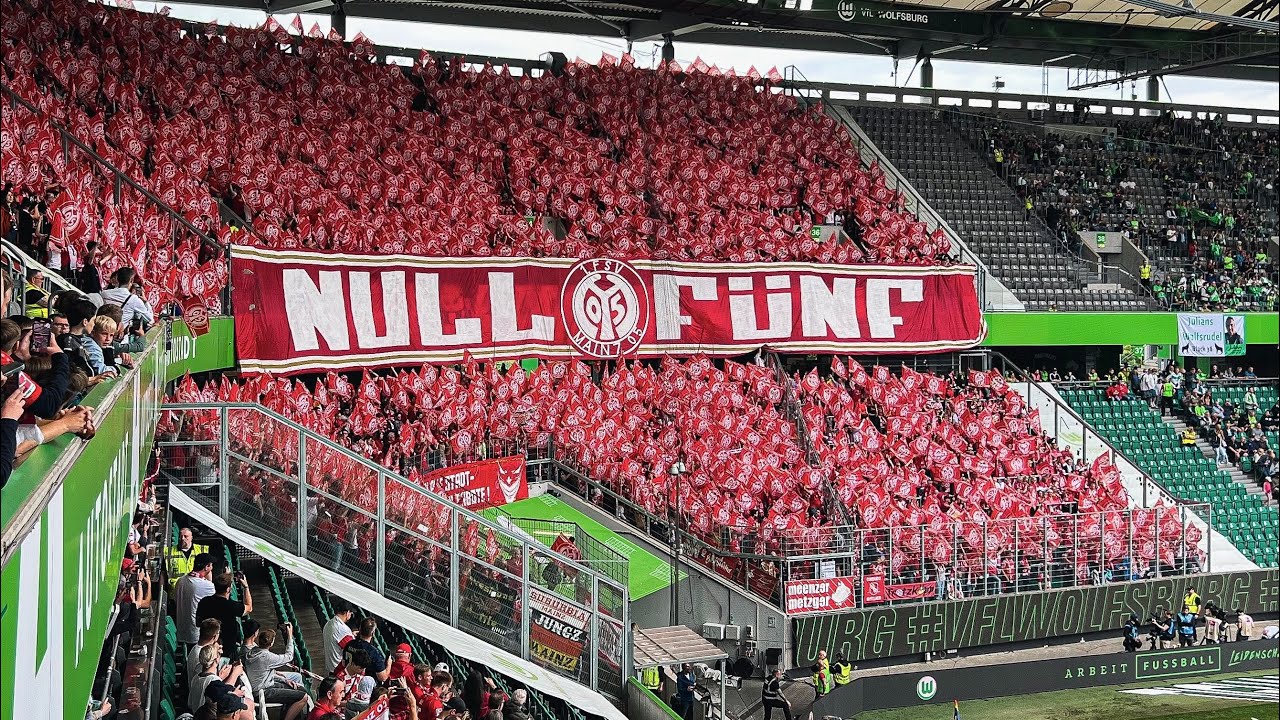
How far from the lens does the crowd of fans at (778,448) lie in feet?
60.7

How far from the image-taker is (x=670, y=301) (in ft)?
74.2

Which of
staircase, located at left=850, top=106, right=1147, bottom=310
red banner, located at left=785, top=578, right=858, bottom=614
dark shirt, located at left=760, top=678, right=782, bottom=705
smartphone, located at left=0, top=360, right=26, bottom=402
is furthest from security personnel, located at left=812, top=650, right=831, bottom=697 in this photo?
smartphone, located at left=0, top=360, right=26, bottom=402

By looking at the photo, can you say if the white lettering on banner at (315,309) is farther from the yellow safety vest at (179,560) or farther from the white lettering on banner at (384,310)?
the yellow safety vest at (179,560)

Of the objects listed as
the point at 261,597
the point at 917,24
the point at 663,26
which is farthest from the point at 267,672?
the point at 917,24

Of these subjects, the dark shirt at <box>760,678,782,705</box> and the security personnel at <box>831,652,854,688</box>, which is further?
the security personnel at <box>831,652,854,688</box>

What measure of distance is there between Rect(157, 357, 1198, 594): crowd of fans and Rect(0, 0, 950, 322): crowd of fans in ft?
7.49

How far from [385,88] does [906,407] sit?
10404 millimetres

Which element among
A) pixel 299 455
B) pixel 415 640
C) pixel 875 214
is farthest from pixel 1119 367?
pixel 299 455

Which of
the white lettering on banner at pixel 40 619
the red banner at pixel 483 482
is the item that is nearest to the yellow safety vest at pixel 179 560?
the red banner at pixel 483 482

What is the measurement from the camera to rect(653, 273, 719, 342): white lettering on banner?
887 inches

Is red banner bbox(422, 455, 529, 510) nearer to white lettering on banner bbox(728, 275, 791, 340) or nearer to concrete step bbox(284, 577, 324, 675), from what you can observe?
concrete step bbox(284, 577, 324, 675)

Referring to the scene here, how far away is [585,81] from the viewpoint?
1014 inches

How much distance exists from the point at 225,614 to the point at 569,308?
13.2m

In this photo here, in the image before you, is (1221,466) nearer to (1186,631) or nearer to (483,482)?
(1186,631)
